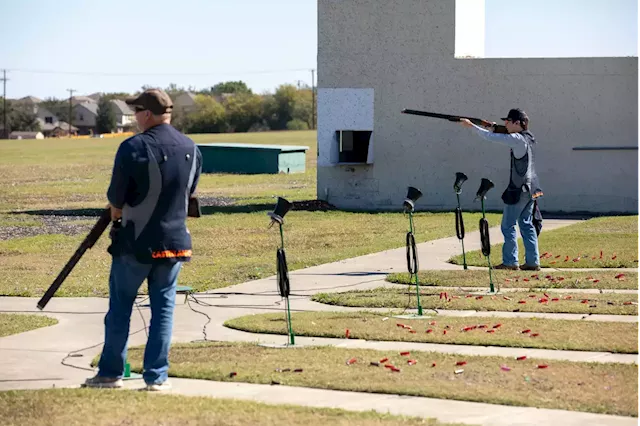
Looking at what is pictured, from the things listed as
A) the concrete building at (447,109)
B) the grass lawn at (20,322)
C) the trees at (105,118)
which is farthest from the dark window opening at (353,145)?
the trees at (105,118)

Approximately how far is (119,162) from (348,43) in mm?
18978

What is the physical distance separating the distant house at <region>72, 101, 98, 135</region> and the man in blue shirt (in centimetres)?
15889

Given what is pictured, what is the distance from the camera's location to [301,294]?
539 inches

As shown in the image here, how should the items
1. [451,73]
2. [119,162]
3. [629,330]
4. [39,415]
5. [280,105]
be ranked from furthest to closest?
[280,105]
[451,73]
[629,330]
[119,162]
[39,415]

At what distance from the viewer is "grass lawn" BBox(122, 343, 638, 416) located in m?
7.98

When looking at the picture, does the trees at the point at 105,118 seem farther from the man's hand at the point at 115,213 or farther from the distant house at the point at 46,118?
the man's hand at the point at 115,213

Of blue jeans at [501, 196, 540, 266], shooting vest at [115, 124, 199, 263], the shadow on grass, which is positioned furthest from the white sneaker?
the shadow on grass

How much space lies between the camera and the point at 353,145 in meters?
27.6

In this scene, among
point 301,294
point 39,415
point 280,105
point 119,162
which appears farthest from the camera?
point 280,105

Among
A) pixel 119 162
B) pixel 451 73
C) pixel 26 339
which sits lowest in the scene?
pixel 26 339

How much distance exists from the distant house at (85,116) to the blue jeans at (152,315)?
15893 centimetres

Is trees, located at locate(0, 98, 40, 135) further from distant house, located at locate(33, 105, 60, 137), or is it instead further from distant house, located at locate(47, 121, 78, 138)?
distant house, located at locate(33, 105, 60, 137)

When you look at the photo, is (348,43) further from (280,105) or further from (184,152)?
(280,105)

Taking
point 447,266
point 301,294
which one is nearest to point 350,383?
point 301,294
